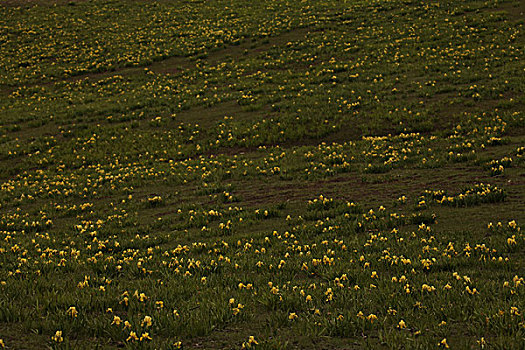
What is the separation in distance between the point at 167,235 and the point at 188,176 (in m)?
4.91

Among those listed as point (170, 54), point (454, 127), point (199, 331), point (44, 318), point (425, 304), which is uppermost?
point (170, 54)

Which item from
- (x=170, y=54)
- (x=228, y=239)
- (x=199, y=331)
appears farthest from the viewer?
(x=170, y=54)

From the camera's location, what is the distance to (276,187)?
12852 mm

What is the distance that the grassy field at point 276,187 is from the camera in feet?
17.5

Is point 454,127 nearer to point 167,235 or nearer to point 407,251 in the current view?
point 407,251

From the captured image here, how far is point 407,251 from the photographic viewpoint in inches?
292

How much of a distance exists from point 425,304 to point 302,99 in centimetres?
1664

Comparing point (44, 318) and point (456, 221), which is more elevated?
point (44, 318)

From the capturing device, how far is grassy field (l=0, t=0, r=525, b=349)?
534cm

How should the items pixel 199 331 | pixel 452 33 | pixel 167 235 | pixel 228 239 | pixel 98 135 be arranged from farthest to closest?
pixel 452 33 → pixel 98 135 → pixel 167 235 → pixel 228 239 → pixel 199 331

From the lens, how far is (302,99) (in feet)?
69.7

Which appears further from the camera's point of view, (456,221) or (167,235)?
(167,235)

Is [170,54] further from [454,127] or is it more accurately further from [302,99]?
[454,127]

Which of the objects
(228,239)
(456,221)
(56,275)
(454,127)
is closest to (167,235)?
(228,239)
